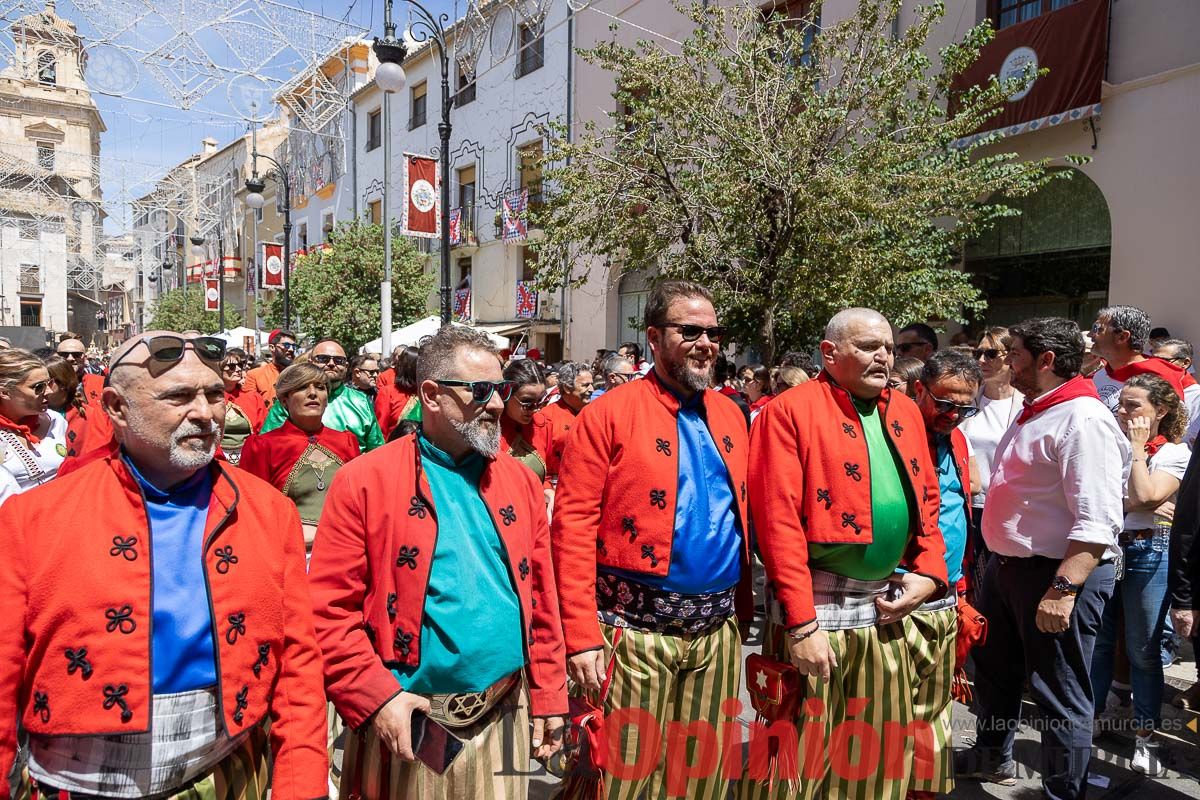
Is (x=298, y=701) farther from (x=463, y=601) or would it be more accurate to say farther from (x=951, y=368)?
(x=951, y=368)

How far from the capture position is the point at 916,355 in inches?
237

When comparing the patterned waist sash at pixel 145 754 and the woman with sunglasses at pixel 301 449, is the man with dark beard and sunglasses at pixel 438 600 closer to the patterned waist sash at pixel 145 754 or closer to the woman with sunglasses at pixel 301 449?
the patterned waist sash at pixel 145 754

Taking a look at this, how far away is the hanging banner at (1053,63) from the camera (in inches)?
399

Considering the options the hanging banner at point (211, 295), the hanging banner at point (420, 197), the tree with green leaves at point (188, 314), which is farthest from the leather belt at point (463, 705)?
the tree with green leaves at point (188, 314)

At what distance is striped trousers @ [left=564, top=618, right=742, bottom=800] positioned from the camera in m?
2.84

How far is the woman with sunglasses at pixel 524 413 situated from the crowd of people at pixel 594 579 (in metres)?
1.09

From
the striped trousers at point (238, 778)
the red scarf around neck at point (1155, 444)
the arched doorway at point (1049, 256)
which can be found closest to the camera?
the striped trousers at point (238, 778)

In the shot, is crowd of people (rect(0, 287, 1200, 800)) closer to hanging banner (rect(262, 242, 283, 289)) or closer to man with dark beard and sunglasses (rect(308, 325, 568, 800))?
man with dark beard and sunglasses (rect(308, 325, 568, 800))

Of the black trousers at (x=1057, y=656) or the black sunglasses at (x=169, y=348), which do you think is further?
the black trousers at (x=1057, y=656)

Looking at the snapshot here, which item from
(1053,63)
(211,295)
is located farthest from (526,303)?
(211,295)

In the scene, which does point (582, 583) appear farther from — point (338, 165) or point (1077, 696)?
point (338, 165)

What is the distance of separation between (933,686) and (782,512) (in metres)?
1.08

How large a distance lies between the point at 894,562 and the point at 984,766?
148cm

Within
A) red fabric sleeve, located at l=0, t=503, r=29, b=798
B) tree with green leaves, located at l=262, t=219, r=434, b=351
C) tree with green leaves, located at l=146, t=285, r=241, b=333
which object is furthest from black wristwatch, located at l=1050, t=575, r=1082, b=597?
tree with green leaves, located at l=146, t=285, r=241, b=333
